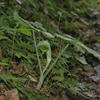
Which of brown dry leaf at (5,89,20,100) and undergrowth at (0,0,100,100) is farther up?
undergrowth at (0,0,100,100)

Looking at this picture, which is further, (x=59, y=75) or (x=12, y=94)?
(x=59, y=75)

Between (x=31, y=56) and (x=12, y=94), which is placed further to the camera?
(x=31, y=56)

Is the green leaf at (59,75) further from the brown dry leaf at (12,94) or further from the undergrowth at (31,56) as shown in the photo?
the brown dry leaf at (12,94)

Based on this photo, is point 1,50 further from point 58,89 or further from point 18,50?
point 58,89

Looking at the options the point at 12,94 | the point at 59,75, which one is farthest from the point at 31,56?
the point at 12,94

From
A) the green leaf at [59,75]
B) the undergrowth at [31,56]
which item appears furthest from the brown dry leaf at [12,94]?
the green leaf at [59,75]

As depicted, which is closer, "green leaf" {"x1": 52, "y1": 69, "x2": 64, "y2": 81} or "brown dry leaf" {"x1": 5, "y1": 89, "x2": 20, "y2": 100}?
"brown dry leaf" {"x1": 5, "y1": 89, "x2": 20, "y2": 100}

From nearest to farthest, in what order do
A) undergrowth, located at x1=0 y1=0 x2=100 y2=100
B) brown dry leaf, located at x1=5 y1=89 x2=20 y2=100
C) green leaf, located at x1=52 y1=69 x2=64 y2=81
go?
brown dry leaf, located at x1=5 y1=89 x2=20 y2=100 < undergrowth, located at x1=0 y1=0 x2=100 y2=100 < green leaf, located at x1=52 y1=69 x2=64 y2=81

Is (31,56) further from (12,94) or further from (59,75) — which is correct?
(12,94)

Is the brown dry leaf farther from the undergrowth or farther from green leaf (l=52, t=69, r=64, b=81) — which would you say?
green leaf (l=52, t=69, r=64, b=81)

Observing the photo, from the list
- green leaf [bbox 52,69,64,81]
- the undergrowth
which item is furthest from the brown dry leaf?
green leaf [bbox 52,69,64,81]

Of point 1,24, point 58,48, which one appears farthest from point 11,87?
point 58,48
